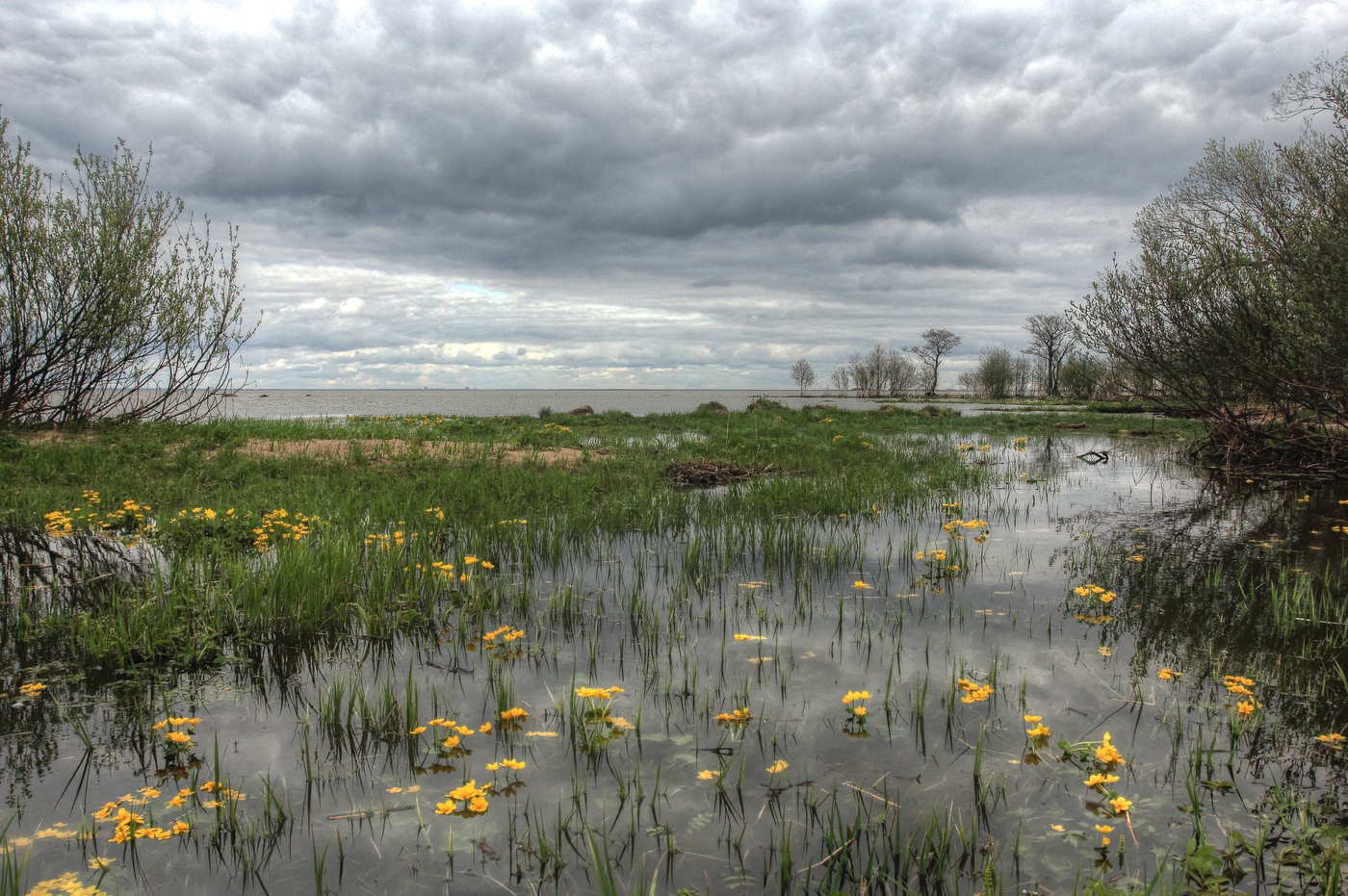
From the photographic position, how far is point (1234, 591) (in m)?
6.70

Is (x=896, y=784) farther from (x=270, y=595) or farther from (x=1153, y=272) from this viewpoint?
(x=1153, y=272)

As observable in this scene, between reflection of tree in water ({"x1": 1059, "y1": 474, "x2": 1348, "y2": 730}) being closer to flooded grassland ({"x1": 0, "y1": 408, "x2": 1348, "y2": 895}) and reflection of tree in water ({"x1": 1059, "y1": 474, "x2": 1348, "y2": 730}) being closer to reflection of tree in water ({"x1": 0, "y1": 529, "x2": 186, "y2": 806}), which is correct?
flooded grassland ({"x1": 0, "y1": 408, "x2": 1348, "y2": 895})

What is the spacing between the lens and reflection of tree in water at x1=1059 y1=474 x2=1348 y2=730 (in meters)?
4.76

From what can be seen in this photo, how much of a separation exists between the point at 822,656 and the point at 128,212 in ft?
63.3

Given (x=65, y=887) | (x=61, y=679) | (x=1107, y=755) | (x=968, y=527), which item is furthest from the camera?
(x=968, y=527)

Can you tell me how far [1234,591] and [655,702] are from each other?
6.23m

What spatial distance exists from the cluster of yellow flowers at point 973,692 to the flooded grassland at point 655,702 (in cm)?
11

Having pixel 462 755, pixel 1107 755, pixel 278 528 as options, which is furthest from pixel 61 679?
pixel 1107 755

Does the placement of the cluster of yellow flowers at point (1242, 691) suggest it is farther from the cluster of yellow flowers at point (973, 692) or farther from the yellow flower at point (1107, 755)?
the cluster of yellow flowers at point (973, 692)

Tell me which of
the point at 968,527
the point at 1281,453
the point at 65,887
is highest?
the point at 1281,453

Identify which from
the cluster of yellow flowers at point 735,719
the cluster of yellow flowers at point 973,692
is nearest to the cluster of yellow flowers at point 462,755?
the cluster of yellow flowers at point 735,719

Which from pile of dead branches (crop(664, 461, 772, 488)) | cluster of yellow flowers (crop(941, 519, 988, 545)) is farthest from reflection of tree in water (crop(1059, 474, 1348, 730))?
pile of dead branches (crop(664, 461, 772, 488))

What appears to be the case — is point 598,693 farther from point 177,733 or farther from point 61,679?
point 61,679

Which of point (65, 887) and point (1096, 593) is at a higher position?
point (1096, 593)
